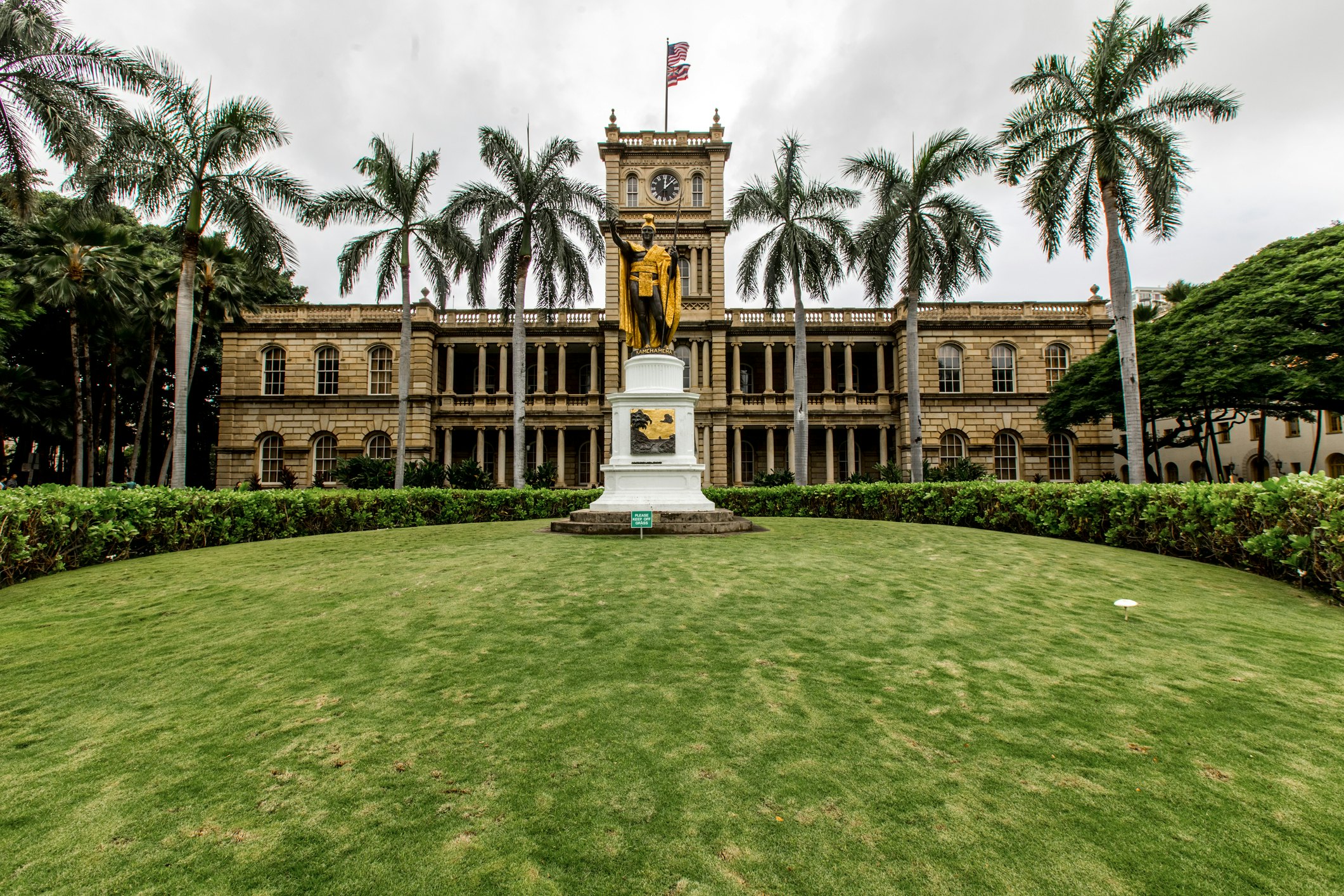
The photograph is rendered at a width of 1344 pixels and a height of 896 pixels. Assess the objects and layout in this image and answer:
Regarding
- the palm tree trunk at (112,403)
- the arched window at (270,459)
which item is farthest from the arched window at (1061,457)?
the palm tree trunk at (112,403)

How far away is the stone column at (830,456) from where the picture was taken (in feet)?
92.4

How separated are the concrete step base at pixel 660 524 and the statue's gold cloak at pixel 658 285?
11.2 feet

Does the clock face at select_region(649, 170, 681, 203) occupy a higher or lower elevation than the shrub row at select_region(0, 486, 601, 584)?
higher

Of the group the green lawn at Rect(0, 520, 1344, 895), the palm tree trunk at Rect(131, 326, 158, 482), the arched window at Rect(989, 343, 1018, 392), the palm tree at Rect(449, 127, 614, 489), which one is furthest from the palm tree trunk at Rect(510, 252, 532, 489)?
the arched window at Rect(989, 343, 1018, 392)

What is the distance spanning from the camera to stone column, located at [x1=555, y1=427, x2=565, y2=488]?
27.7m

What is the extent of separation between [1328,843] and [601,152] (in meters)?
30.3

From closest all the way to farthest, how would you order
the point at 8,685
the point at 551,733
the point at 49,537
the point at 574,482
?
the point at 551,733 → the point at 8,685 → the point at 49,537 → the point at 574,482

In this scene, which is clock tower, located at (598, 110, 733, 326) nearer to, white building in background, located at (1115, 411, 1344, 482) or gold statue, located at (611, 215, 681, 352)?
gold statue, located at (611, 215, 681, 352)

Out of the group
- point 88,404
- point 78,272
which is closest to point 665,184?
point 78,272

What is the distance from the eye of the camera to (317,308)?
92.1 ft

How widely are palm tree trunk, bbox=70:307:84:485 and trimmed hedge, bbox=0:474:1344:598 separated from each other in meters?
14.6

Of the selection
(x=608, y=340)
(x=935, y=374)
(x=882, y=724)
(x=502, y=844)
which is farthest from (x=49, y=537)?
(x=935, y=374)

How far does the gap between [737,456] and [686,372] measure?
4.33 m

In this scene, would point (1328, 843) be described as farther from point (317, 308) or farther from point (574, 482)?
point (317, 308)
